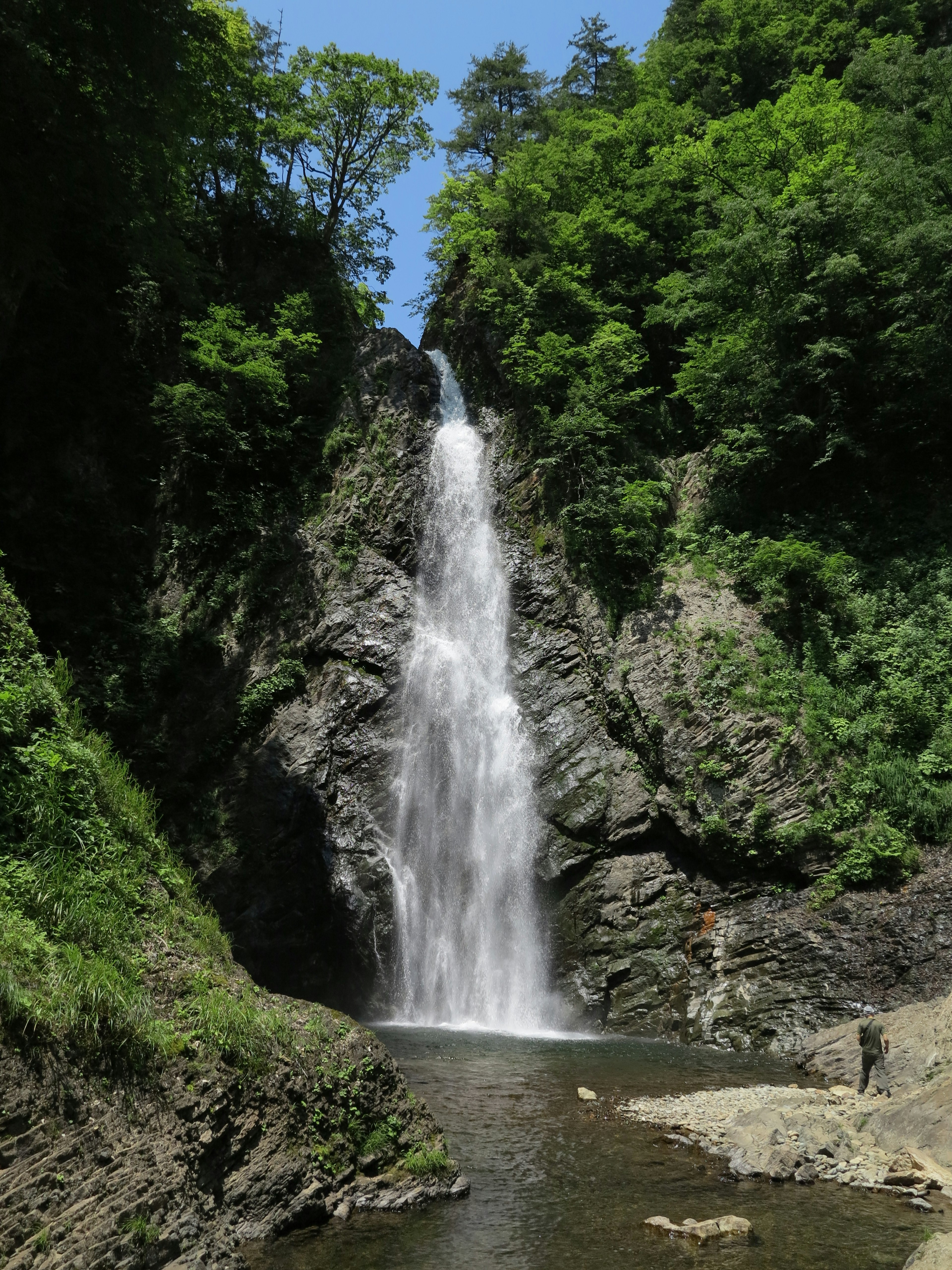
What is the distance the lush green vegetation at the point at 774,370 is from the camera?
15023mm

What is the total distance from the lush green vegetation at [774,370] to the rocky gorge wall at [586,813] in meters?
0.71

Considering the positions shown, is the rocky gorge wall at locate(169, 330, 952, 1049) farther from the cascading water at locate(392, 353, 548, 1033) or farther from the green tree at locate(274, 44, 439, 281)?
the green tree at locate(274, 44, 439, 281)

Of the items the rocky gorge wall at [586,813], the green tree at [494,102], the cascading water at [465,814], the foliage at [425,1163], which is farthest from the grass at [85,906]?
the green tree at [494,102]

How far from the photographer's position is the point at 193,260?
1870 centimetres

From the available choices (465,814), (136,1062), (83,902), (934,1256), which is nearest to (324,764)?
(465,814)

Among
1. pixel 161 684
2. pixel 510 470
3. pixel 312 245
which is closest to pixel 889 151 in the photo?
pixel 510 470

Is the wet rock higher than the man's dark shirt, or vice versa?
the man's dark shirt

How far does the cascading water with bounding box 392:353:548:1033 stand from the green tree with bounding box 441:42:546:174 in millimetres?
21089

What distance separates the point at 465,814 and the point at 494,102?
31.6 m

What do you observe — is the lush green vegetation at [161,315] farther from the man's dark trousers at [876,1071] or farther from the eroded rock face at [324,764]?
the man's dark trousers at [876,1071]

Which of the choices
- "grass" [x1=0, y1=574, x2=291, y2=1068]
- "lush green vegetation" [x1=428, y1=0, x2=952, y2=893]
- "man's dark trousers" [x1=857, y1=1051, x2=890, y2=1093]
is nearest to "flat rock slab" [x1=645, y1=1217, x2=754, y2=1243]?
"grass" [x1=0, y1=574, x2=291, y2=1068]

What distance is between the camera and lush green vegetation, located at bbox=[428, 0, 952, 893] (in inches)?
591

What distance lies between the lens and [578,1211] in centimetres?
627

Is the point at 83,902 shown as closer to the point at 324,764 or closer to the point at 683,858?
the point at 324,764
